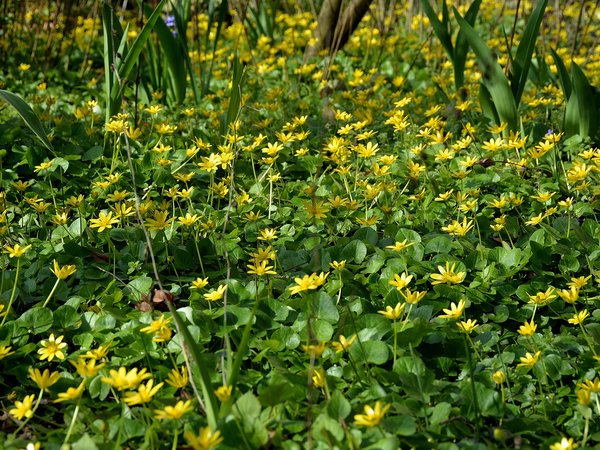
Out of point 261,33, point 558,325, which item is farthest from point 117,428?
point 261,33

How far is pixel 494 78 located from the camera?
3049 millimetres

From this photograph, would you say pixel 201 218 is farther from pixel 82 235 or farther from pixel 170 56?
A: pixel 170 56

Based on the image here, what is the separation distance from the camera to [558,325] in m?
2.00

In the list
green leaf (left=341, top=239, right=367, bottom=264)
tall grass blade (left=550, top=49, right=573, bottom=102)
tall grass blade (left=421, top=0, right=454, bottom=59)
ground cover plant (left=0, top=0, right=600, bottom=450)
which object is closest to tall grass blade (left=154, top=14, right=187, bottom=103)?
ground cover plant (left=0, top=0, right=600, bottom=450)

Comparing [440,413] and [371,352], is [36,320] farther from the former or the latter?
[440,413]

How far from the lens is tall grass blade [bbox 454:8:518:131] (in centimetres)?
301

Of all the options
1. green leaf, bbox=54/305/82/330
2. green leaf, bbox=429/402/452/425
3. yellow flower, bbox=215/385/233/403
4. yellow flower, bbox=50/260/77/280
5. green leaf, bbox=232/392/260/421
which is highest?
yellow flower, bbox=50/260/77/280

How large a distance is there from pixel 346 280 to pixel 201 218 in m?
0.63

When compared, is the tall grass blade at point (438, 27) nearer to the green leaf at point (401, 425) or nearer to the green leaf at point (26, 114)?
the green leaf at point (26, 114)

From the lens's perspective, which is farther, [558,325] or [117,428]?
[558,325]

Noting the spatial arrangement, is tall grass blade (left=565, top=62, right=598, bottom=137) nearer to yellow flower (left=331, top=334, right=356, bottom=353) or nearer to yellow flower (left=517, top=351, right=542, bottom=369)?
yellow flower (left=517, top=351, right=542, bottom=369)

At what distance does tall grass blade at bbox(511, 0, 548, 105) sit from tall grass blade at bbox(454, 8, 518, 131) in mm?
80

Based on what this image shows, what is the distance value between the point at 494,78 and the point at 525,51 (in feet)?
0.51

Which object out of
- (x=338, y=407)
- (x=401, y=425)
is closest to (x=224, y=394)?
(x=338, y=407)
